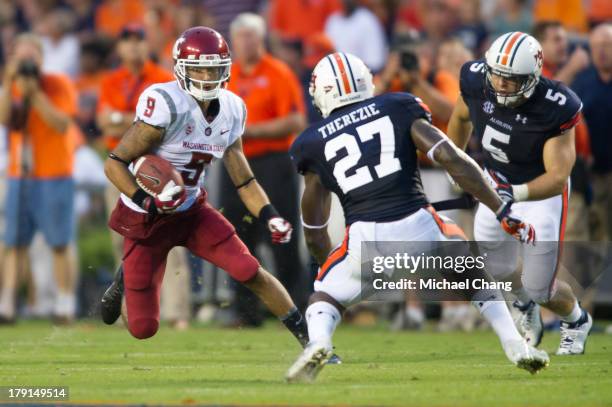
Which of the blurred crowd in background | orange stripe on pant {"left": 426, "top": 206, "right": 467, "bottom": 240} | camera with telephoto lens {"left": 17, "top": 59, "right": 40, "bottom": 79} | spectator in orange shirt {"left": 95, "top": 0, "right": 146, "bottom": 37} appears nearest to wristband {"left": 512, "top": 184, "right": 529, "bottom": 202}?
orange stripe on pant {"left": 426, "top": 206, "right": 467, "bottom": 240}

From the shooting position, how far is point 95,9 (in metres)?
15.9

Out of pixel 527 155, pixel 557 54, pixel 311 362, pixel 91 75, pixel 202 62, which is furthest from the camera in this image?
pixel 91 75

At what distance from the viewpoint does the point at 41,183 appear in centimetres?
1198

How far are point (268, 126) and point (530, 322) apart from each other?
358 cm

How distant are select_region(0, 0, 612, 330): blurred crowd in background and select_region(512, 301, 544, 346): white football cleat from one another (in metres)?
1.93

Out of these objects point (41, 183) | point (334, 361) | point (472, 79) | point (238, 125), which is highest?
point (472, 79)

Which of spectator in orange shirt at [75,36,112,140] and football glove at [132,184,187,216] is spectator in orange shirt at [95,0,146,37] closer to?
spectator in orange shirt at [75,36,112,140]

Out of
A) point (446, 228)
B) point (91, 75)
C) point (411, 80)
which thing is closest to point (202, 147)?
point (446, 228)

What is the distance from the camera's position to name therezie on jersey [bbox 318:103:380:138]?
684 cm

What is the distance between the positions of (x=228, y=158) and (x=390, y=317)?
4462 mm

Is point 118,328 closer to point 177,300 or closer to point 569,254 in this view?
point 177,300

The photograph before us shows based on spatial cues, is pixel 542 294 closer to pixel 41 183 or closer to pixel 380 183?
pixel 380 183

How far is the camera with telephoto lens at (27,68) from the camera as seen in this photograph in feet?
37.9

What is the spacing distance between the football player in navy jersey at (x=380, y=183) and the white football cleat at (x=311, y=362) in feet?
0.18
